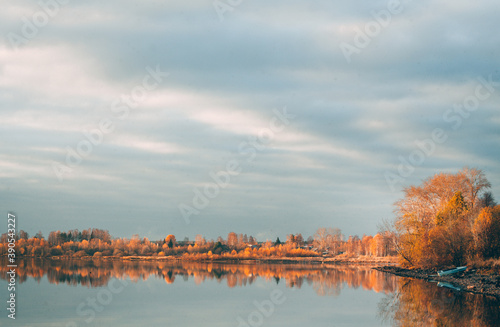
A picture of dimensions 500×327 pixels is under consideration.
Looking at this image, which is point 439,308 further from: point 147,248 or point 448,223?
point 147,248

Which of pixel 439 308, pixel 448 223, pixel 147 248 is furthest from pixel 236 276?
pixel 147 248

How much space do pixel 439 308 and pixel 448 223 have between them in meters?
28.0

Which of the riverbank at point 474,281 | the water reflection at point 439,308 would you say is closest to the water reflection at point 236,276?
the riverbank at point 474,281

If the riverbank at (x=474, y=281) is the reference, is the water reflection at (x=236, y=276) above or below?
below

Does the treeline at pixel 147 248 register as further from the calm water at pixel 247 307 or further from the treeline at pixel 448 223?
the calm water at pixel 247 307

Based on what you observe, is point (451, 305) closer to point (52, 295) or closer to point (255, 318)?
point (255, 318)

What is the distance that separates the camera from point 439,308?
2427 cm

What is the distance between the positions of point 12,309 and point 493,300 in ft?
88.2

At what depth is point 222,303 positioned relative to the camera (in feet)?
94.9

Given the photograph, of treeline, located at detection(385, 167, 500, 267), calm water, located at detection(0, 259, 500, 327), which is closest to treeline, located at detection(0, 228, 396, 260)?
treeline, located at detection(385, 167, 500, 267)

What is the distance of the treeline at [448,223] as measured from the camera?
1726 inches

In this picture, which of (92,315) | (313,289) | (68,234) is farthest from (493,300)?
(68,234)

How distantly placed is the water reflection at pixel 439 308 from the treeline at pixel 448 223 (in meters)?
13.3

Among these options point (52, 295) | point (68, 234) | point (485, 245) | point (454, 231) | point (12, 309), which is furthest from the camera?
point (68, 234)
